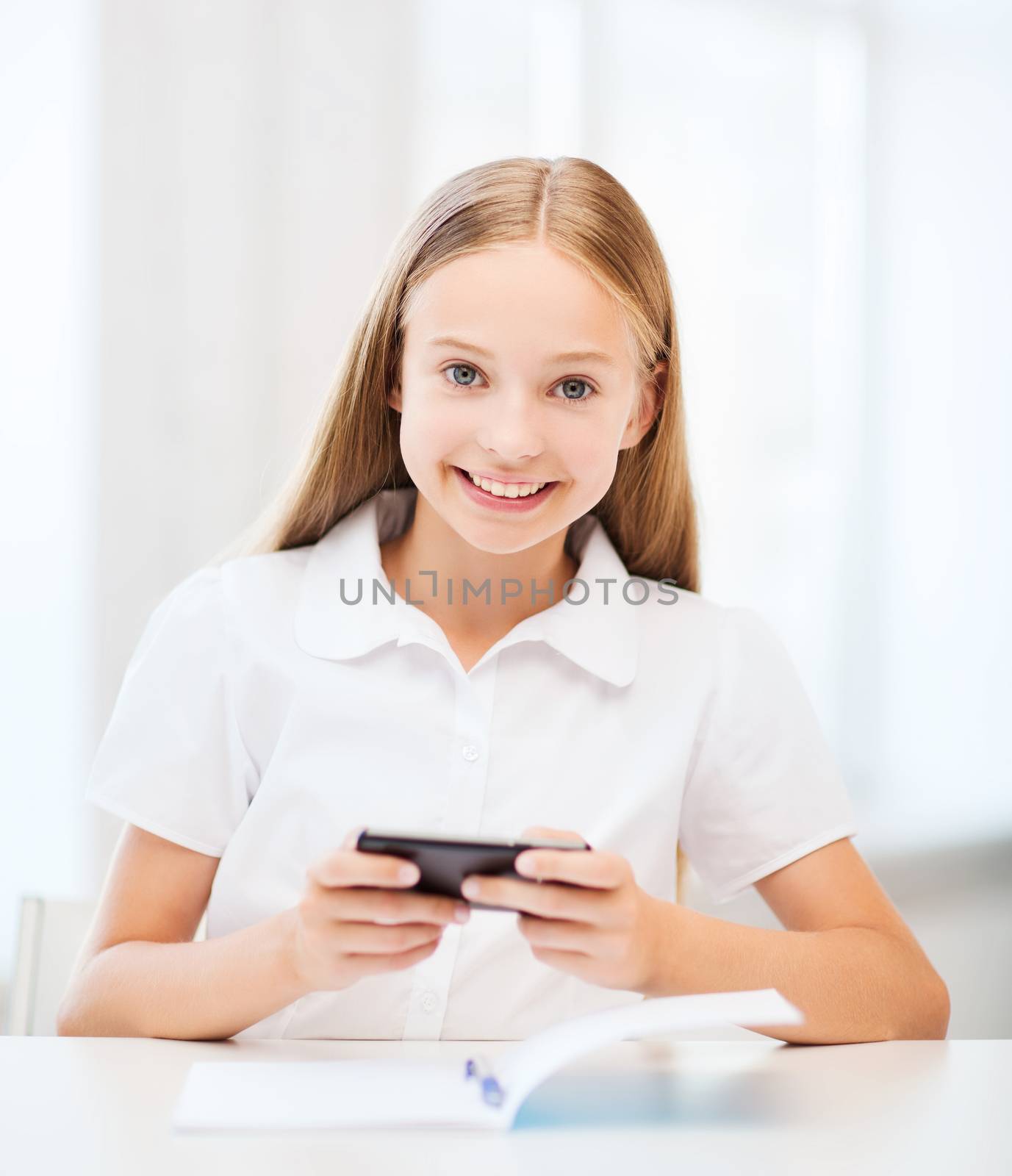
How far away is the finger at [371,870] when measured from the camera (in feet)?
2.45

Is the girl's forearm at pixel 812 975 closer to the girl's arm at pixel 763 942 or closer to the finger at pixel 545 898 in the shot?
the girl's arm at pixel 763 942

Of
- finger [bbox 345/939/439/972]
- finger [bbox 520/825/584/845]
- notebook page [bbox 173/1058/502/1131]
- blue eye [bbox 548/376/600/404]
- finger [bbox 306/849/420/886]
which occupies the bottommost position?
notebook page [bbox 173/1058/502/1131]

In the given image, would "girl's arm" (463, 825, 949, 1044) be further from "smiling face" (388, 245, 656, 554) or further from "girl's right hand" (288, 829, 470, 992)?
"smiling face" (388, 245, 656, 554)

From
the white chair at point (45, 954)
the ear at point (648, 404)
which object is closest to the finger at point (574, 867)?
the ear at point (648, 404)

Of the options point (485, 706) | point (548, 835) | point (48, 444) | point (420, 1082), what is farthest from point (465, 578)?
point (48, 444)

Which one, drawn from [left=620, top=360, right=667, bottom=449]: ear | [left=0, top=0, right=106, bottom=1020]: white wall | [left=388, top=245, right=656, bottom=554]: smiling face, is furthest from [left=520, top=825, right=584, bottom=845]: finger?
[left=0, top=0, right=106, bottom=1020]: white wall

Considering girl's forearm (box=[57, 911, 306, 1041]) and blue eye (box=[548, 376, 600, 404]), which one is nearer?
girl's forearm (box=[57, 911, 306, 1041])

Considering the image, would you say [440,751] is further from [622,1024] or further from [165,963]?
[622,1024]

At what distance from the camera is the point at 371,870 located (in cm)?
75

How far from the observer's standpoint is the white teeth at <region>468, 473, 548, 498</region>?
42.9 inches

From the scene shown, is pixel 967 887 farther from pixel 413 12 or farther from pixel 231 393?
pixel 413 12

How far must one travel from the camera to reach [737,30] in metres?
2.14

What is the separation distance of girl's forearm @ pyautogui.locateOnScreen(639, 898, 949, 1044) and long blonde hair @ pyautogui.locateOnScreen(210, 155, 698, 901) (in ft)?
1.09

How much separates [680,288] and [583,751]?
1.24 meters
